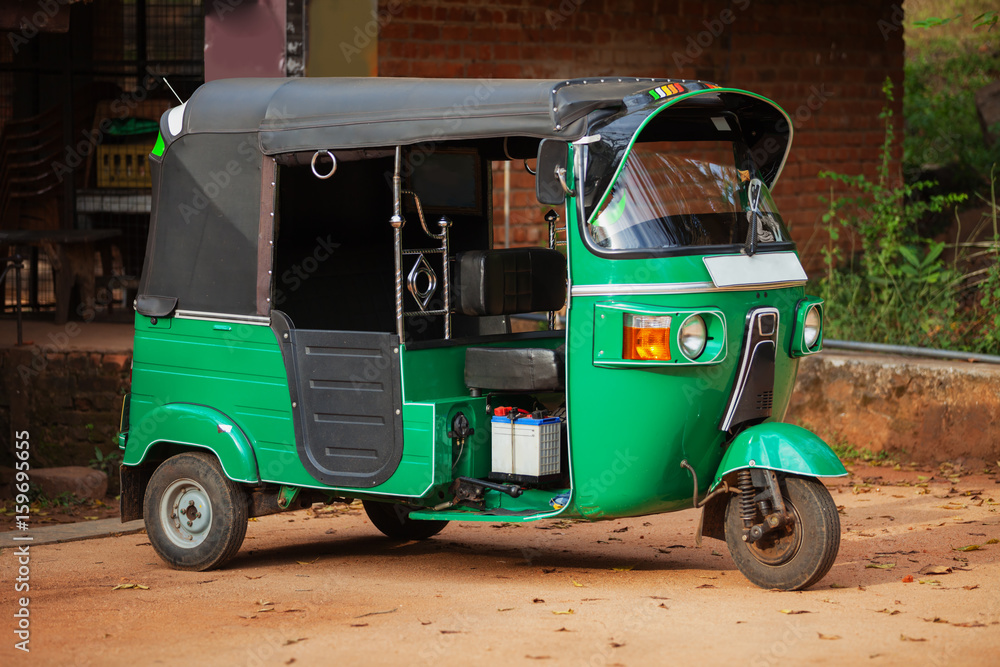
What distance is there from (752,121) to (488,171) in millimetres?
1640

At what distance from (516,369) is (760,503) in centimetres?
118

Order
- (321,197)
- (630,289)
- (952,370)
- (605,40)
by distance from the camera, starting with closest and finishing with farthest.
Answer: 1. (630,289)
2. (321,197)
3. (952,370)
4. (605,40)

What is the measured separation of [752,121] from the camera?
18.6ft

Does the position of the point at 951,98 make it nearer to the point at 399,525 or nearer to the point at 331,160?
the point at 399,525

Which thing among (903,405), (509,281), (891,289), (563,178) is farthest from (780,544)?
(891,289)

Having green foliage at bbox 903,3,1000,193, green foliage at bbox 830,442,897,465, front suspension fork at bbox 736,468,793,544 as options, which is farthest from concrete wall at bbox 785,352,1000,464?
front suspension fork at bbox 736,468,793,544

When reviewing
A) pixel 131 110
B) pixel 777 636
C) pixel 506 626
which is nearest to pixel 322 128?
pixel 506 626

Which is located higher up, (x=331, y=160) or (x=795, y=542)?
(x=331, y=160)

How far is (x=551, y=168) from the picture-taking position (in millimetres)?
5043

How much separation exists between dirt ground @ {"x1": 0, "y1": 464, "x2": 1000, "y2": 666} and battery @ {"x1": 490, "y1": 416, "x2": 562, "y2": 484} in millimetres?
498

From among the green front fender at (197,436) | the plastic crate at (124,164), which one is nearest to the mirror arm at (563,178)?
the green front fender at (197,436)

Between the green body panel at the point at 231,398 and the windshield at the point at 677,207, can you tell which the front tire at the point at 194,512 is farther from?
the windshield at the point at 677,207

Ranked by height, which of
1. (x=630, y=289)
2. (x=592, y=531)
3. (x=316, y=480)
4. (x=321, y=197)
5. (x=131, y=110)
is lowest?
(x=592, y=531)

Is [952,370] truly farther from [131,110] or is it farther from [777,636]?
[131,110]
